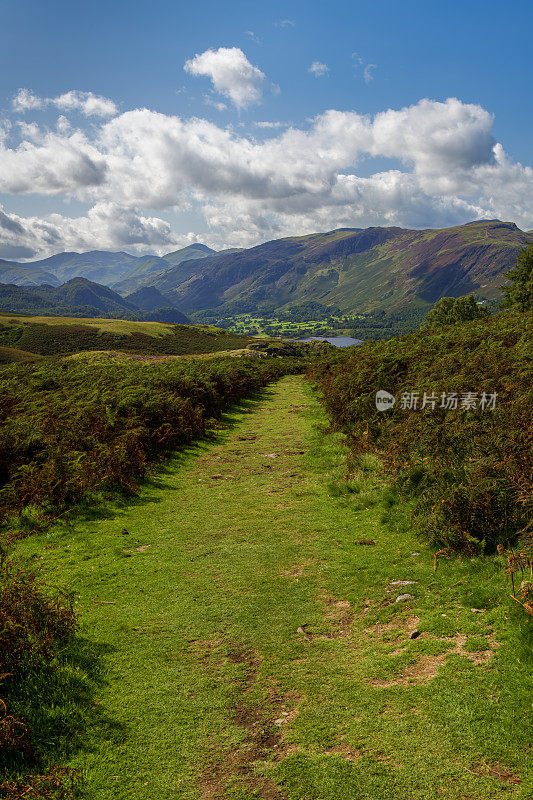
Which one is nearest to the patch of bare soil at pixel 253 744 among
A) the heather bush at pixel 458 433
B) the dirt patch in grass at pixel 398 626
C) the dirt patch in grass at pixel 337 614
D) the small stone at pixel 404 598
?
the dirt patch in grass at pixel 337 614

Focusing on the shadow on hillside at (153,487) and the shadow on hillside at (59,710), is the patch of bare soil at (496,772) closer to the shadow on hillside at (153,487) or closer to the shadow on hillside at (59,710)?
the shadow on hillside at (59,710)

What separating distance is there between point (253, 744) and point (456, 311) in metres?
60.8

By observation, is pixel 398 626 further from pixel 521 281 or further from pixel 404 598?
pixel 521 281

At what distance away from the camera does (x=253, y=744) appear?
191 inches

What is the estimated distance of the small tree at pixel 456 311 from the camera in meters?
54.4

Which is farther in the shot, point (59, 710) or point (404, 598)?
point (404, 598)

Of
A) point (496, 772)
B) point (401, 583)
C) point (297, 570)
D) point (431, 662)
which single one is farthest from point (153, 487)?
point (496, 772)

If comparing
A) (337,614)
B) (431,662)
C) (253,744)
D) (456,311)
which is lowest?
(253,744)

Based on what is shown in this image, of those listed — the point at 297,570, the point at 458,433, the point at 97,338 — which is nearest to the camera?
the point at 297,570

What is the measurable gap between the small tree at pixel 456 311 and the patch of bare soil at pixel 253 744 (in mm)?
51216

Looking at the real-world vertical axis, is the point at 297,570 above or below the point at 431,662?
below

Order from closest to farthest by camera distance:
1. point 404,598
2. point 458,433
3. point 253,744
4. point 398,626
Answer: point 253,744, point 398,626, point 404,598, point 458,433

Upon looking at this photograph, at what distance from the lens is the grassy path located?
14.2 ft

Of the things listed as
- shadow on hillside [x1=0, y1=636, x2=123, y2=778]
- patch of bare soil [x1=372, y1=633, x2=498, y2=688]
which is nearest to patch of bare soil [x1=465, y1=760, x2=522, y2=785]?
patch of bare soil [x1=372, y1=633, x2=498, y2=688]
